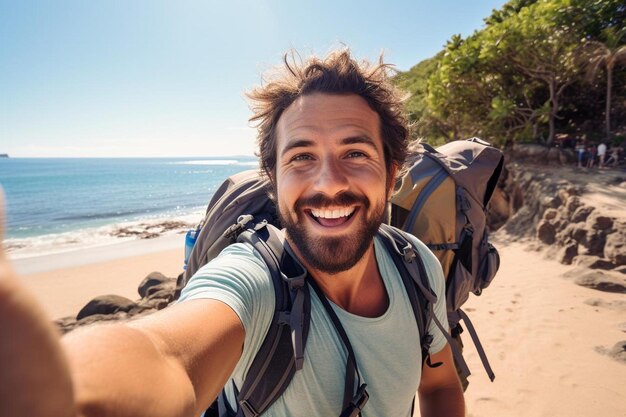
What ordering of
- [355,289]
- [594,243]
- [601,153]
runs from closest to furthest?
[355,289]
[594,243]
[601,153]

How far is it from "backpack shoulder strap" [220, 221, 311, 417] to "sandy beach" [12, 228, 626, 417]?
2.18 metres

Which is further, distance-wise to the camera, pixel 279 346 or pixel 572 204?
pixel 572 204

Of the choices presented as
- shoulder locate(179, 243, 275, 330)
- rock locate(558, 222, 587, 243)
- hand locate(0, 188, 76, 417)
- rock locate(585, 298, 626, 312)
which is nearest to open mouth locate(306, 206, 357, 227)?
shoulder locate(179, 243, 275, 330)

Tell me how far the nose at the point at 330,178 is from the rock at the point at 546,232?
25.4 ft

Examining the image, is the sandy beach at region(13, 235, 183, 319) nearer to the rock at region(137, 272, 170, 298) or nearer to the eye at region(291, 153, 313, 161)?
the rock at region(137, 272, 170, 298)

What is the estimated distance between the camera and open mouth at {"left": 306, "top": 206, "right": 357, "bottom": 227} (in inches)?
60.6

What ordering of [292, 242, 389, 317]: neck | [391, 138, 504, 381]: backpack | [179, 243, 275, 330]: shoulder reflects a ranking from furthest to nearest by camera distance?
[391, 138, 504, 381]: backpack, [292, 242, 389, 317]: neck, [179, 243, 275, 330]: shoulder

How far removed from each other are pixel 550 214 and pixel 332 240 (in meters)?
8.17

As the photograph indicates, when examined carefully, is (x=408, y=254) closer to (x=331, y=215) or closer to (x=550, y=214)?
(x=331, y=215)

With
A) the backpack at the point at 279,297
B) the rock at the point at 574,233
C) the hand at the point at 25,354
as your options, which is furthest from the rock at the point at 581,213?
the hand at the point at 25,354

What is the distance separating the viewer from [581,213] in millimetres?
6641

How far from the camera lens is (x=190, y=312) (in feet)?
3.12

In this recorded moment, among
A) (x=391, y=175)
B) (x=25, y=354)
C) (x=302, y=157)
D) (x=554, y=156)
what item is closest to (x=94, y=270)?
(x=302, y=157)

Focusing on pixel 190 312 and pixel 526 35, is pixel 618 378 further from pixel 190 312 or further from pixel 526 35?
pixel 526 35
